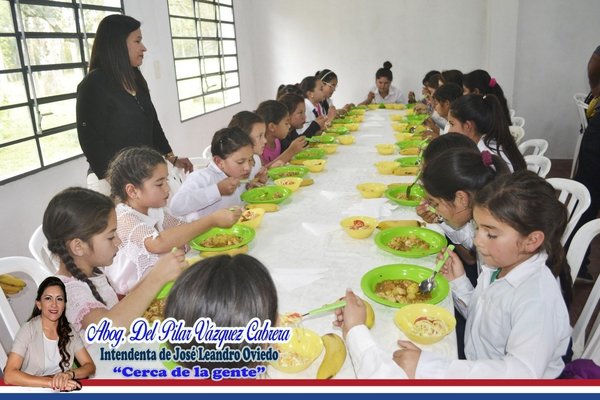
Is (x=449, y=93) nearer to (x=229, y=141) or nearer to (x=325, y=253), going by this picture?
(x=229, y=141)

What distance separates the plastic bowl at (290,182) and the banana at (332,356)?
1.27m

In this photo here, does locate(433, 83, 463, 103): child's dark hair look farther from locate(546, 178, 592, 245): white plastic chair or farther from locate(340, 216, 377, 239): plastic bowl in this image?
locate(340, 216, 377, 239): plastic bowl

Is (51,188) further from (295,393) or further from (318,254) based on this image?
(295,393)

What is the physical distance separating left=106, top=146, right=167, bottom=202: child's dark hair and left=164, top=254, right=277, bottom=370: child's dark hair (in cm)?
102

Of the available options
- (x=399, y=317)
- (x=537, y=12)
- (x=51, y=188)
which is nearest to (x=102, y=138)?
(x=51, y=188)

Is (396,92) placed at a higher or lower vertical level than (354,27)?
lower

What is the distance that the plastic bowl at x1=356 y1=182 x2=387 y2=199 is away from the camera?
2182 millimetres

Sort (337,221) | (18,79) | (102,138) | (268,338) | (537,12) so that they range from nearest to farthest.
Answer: (268,338) < (337,221) < (102,138) < (18,79) < (537,12)

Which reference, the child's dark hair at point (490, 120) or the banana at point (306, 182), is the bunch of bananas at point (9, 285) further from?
the child's dark hair at point (490, 120)

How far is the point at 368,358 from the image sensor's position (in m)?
1.01

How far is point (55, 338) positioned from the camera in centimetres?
104

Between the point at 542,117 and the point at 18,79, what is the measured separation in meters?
5.87

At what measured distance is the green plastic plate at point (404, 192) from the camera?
2053mm

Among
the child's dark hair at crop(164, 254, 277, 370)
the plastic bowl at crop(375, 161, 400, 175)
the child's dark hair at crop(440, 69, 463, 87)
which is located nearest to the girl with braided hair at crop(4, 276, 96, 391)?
the child's dark hair at crop(164, 254, 277, 370)
